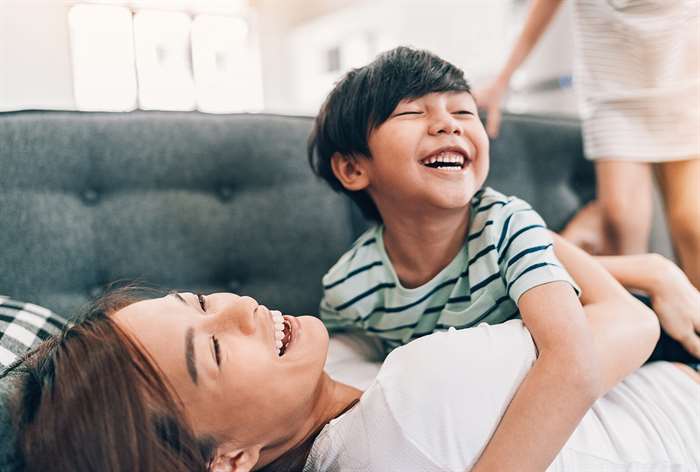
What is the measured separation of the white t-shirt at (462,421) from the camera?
2.19 feet

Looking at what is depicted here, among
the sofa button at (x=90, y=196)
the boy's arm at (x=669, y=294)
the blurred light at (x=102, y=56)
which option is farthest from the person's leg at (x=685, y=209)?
the blurred light at (x=102, y=56)

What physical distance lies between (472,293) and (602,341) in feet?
0.65

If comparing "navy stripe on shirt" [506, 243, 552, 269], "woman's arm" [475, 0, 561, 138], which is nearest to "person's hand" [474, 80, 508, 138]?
"woman's arm" [475, 0, 561, 138]

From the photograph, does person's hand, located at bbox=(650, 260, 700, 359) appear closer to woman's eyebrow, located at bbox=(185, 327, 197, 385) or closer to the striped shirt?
the striped shirt

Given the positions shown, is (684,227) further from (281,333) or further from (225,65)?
(225,65)

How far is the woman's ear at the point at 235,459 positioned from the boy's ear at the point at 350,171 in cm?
46

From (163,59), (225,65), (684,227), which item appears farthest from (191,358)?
(225,65)

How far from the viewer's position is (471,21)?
118 inches

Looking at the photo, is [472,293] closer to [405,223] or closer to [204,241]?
[405,223]

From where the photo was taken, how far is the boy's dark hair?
92 centimetres

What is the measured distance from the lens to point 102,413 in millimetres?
623

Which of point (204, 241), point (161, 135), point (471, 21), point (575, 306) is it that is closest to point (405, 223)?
point (575, 306)

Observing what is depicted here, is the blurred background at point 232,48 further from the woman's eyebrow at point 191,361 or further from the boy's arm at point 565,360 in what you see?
the woman's eyebrow at point 191,361

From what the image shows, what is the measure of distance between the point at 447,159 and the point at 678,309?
1.39 ft
